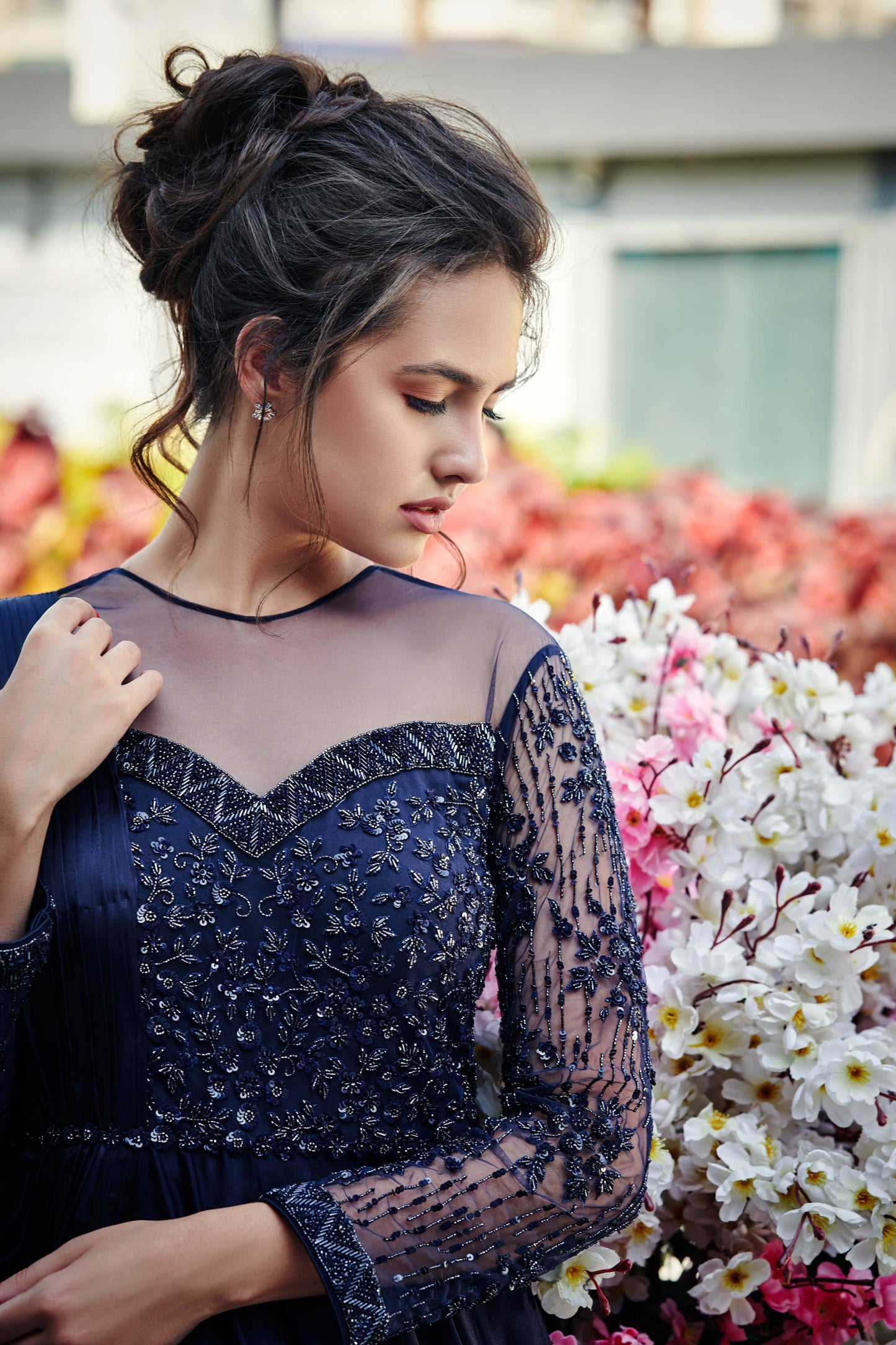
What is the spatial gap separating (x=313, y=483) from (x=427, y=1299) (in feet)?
2.89

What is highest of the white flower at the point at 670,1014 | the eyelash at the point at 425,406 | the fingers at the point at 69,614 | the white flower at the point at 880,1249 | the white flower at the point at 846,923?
the eyelash at the point at 425,406

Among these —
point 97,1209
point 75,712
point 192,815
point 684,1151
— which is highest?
point 75,712

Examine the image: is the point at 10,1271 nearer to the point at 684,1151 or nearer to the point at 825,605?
the point at 684,1151

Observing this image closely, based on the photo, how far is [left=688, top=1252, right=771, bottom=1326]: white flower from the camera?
147 cm

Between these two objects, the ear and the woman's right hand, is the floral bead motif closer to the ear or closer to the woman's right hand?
the woman's right hand

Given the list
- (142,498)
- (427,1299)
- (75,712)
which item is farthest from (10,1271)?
(142,498)

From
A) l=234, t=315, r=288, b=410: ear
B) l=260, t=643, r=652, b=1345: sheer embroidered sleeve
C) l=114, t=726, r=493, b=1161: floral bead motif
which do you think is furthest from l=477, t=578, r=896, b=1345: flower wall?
l=234, t=315, r=288, b=410: ear

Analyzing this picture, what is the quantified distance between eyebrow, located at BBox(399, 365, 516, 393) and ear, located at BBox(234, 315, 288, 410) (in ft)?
0.51

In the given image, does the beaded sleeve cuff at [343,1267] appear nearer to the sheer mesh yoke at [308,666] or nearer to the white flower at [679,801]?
the sheer mesh yoke at [308,666]

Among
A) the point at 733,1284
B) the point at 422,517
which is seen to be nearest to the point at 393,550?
the point at 422,517

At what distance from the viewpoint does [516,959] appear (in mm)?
1427

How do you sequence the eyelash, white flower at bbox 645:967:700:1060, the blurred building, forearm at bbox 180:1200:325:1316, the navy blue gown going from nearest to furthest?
forearm at bbox 180:1200:325:1316 → the navy blue gown → the eyelash → white flower at bbox 645:967:700:1060 → the blurred building

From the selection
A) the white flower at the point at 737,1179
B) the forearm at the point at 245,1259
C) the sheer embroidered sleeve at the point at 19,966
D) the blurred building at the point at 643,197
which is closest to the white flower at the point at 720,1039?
the white flower at the point at 737,1179

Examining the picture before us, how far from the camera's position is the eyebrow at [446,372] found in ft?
4.63
